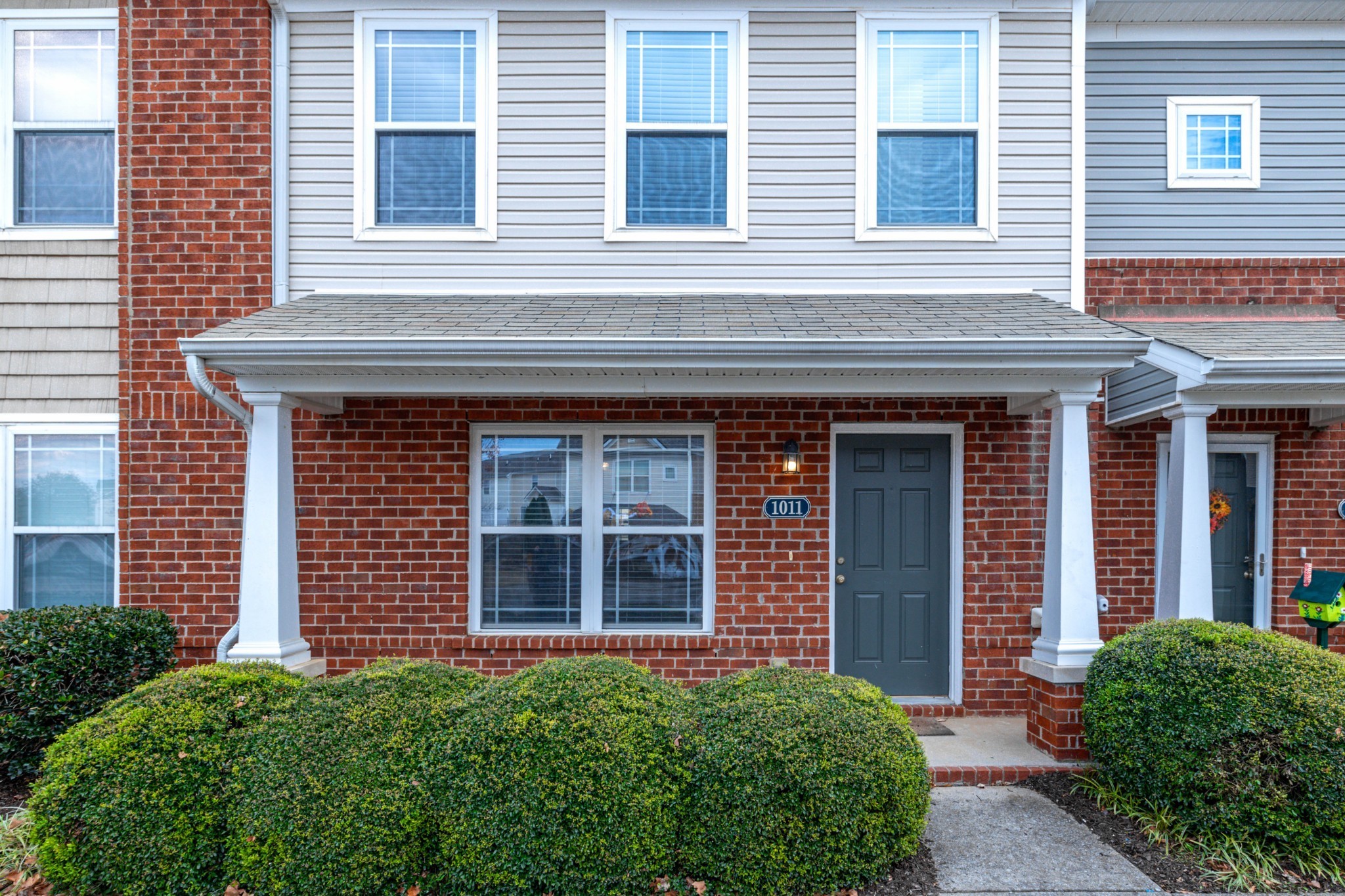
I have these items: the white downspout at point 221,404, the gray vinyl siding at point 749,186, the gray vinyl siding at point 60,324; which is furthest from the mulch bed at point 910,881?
the gray vinyl siding at point 60,324

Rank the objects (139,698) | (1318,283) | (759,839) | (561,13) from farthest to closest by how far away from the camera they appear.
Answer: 1. (1318,283)
2. (561,13)
3. (139,698)
4. (759,839)

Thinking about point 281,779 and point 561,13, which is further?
point 561,13

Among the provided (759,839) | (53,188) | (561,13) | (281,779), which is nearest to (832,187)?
(561,13)

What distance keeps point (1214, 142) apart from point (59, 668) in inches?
369

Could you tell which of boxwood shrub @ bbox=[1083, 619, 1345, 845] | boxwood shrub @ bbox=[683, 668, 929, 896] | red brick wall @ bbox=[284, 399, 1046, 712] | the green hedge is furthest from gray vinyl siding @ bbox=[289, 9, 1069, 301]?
boxwood shrub @ bbox=[683, 668, 929, 896]

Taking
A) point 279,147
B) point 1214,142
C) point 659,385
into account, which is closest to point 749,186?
point 659,385

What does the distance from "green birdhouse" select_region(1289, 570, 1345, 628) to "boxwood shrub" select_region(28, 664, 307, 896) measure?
7231 mm

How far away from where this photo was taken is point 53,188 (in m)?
6.25

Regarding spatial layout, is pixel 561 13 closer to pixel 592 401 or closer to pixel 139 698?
pixel 592 401

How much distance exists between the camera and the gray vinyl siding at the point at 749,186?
6148 mm

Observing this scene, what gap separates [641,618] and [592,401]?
5.70 ft

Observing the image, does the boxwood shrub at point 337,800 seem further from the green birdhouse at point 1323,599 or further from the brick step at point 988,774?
the green birdhouse at point 1323,599

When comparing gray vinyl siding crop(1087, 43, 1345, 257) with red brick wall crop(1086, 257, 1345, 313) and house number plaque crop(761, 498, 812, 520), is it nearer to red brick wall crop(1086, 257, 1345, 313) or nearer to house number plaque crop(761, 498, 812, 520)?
red brick wall crop(1086, 257, 1345, 313)

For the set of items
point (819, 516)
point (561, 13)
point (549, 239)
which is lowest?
point (819, 516)
